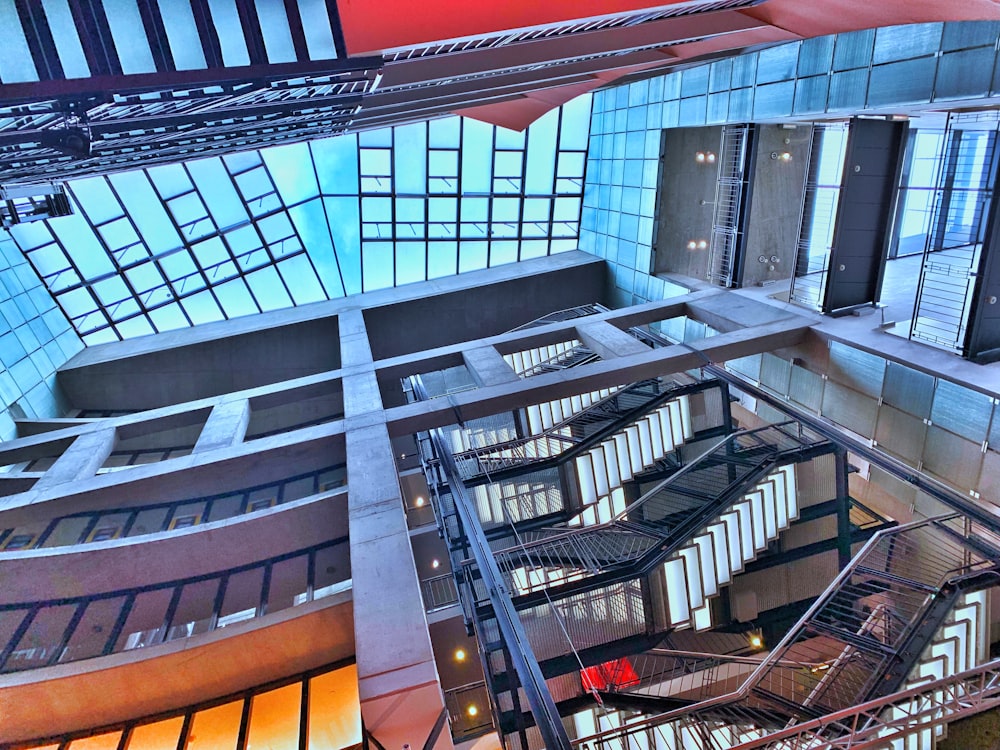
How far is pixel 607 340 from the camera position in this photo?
1869 cm

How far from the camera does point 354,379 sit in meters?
18.6

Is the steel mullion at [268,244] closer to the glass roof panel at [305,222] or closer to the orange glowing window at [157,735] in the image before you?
the glass roof panel at [305,222]

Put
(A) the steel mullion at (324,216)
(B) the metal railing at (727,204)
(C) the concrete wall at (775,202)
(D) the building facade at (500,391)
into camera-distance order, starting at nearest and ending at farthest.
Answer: (D) the building facade at (500,391) → (C) the concrete wall at (775,202) → (B) the metal railing at (727,204) → (A) the steel mullion at (324,216)

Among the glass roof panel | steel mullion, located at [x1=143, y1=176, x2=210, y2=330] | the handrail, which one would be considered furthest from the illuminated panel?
steel mullion, located at [x1=143, y1=176, x2=210, y2=330]

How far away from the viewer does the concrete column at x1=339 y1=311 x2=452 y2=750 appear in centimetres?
768

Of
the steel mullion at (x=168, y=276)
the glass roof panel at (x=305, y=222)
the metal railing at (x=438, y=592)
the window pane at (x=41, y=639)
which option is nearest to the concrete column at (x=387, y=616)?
the metal railing at (x=438, y=592)

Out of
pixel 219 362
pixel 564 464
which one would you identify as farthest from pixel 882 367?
pixel 219 362

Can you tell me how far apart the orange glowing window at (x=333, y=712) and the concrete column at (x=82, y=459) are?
832cm

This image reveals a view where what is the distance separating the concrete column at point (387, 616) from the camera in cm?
768

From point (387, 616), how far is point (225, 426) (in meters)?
10.4

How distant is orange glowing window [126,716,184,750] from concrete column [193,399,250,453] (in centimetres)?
644

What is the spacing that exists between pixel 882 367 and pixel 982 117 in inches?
232

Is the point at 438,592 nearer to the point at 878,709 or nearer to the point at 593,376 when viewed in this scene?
the point at 593,376

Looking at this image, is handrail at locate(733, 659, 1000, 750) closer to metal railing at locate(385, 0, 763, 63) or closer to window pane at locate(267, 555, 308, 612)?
metal railing at locate(385, 0, 763, 63)
